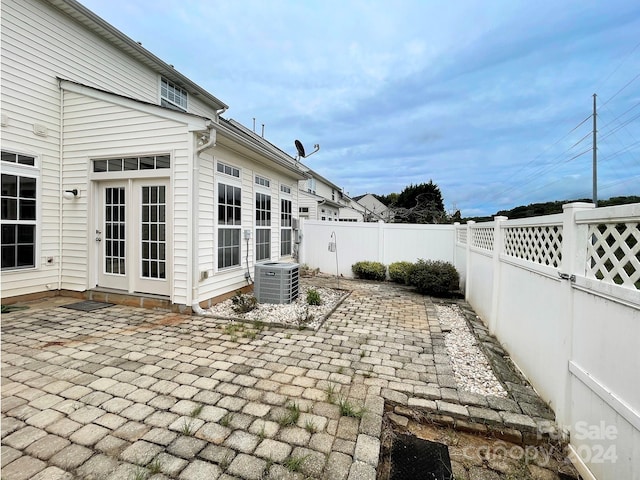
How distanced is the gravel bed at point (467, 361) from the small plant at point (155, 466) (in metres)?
2.63

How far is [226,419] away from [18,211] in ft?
18.7

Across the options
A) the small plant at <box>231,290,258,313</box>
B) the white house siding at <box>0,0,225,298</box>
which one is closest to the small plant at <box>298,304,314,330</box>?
the small plant at <box>231,290,258,313</box>

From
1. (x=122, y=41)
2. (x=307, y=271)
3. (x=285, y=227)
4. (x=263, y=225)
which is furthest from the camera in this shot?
(x=307, y=271)

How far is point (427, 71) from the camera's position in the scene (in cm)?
938

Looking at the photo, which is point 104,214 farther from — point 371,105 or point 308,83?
point 371,105

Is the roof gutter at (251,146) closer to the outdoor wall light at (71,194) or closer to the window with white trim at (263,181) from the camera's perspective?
the window with white trim at (263,181)

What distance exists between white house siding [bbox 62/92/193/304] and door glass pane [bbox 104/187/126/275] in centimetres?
36

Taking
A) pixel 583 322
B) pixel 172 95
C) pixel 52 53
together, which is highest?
pixel 172 95

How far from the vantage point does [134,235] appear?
516 cm

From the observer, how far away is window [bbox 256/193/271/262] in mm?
7167

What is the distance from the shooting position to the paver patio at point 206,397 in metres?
1.83

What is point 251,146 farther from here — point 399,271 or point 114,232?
point 399,271

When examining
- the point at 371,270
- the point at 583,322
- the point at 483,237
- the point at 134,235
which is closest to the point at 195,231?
the point at 134,235

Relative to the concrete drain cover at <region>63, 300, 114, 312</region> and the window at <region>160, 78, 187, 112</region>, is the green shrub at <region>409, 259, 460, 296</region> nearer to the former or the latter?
the concrete drain cover at <region>63, 300, 114, 312</region>
